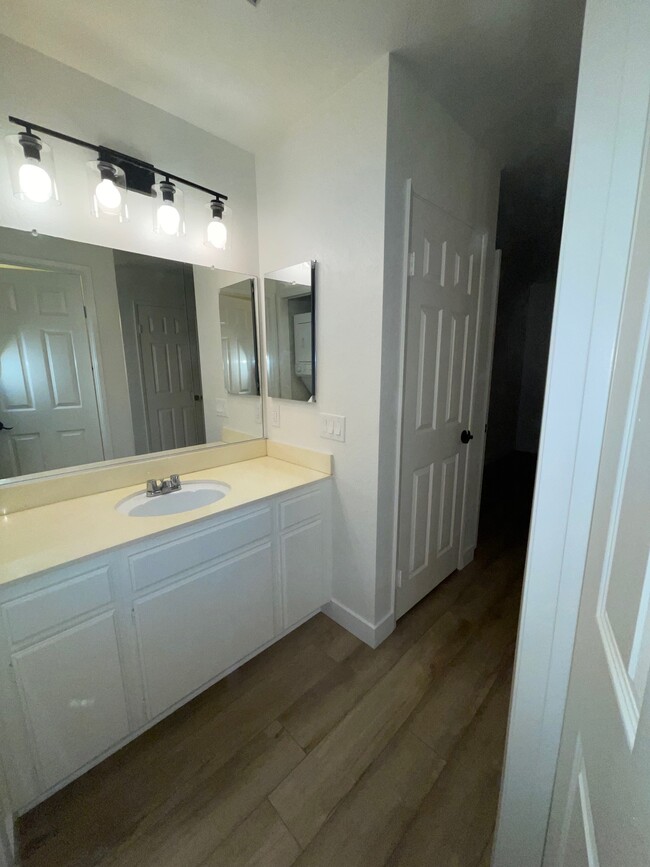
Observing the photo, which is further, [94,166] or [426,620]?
[426,620]

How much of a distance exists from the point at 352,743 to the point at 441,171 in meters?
2.41

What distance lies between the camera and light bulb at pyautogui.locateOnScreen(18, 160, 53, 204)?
47.2 inches

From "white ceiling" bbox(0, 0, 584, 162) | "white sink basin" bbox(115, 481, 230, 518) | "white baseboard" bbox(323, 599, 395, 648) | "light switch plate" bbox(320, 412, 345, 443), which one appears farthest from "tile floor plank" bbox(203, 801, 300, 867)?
"white ceiling" bbox(0, 0, 584, 162)

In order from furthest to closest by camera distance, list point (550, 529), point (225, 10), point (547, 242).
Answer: point (547, 242), point (225, 10), point (550, 529)

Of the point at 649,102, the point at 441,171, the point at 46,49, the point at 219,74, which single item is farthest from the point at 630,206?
the point at 46,49

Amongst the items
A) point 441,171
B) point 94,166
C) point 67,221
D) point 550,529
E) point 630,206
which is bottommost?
point 550,529

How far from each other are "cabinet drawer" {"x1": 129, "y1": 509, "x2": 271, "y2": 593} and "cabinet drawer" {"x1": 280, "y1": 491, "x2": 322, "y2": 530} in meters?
0.08

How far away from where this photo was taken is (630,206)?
58cm

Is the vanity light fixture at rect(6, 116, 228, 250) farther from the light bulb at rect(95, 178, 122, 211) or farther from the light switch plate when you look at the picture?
the light switch plate

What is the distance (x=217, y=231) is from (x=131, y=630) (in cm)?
178

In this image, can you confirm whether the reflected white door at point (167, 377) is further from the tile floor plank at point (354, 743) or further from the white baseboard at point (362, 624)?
the tile floor plank at point (354, 743)

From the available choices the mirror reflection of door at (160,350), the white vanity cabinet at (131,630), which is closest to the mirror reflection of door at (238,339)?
the mirror reflection of door at (160,350)

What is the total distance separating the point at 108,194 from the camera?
1.38 m

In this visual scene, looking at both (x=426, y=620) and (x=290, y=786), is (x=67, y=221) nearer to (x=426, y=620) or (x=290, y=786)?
(x=290, y=786)
